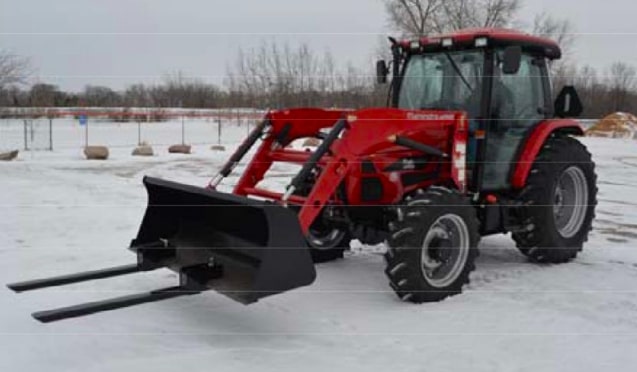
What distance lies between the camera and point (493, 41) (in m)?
5.27

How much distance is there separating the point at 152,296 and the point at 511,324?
238 cm

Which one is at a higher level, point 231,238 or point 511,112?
point 511,112

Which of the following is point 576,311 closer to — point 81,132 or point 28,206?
point 28,206

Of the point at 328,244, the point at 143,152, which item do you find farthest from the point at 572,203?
the point at 143,152

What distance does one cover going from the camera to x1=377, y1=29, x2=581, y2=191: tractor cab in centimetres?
535

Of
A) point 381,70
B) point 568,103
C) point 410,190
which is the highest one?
point 381,70

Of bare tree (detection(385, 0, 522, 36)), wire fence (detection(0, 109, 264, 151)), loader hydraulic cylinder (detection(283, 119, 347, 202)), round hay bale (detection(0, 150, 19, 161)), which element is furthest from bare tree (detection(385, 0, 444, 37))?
loader hydraulic cylinder (detection(283, 119, 347, 202))

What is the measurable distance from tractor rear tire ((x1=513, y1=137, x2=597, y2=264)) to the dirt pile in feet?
88.6

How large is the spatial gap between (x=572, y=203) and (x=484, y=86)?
6.25 feet

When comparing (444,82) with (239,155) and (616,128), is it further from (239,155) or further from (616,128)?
(616,128)

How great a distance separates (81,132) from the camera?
30.9m

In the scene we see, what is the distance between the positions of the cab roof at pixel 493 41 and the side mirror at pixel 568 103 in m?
0.38

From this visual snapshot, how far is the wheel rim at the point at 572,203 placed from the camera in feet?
20.7

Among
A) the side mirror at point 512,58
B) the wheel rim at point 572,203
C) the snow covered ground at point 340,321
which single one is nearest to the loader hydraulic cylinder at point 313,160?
the snow covered ground at point 340,321
